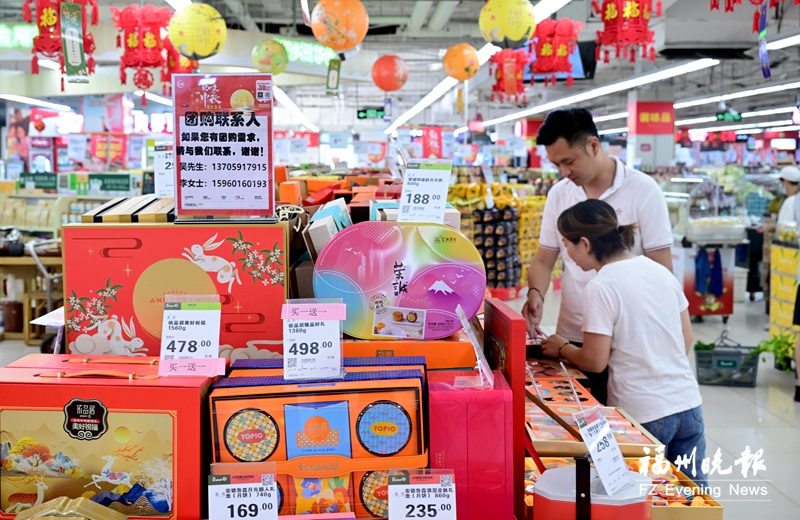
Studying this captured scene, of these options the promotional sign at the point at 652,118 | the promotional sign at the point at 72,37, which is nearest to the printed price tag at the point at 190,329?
the promotional sign at the point at 72,37

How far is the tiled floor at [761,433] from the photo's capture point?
3.61 meters

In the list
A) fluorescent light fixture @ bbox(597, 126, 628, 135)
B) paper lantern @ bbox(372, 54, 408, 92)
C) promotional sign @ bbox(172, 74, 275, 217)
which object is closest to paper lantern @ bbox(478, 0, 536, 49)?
paper lantern @ bbox(372, 54, 408, 92)

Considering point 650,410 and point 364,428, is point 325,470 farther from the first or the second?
point 650,410

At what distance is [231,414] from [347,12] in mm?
5713

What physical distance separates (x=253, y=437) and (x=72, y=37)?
6438 mm

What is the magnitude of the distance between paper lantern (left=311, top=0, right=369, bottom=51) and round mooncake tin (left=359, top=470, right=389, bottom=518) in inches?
221

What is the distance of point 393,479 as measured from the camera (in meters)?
1.28

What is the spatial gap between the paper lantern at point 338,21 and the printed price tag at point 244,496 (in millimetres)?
5639

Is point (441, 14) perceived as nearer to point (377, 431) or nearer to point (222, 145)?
point (222, 145)

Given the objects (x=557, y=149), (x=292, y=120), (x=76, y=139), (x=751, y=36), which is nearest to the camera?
(x=557, y=149)

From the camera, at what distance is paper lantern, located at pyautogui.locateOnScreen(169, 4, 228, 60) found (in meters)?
7.11

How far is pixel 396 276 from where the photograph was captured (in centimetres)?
167

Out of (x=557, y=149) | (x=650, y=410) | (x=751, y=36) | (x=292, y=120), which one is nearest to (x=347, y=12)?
(x=557, y=149)

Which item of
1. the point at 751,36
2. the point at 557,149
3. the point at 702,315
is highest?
the point at 751,36
